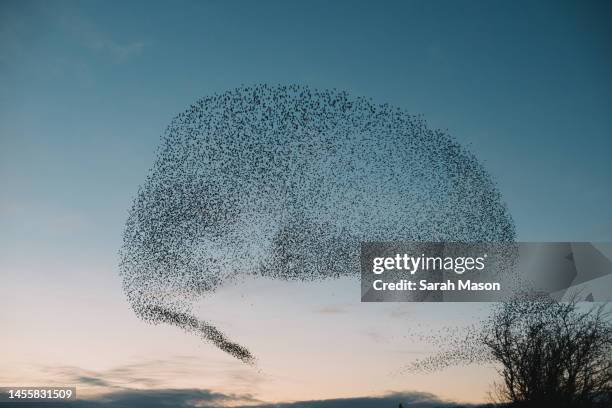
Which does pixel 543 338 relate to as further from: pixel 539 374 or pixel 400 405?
pixel 400 405

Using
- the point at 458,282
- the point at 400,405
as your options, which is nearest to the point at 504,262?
the point at 458,282

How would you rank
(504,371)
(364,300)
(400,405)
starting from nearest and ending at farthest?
(364,300)
(504,371)
(400,405)

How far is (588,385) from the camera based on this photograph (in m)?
33.4

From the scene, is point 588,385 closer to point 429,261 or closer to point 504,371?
point 504,371

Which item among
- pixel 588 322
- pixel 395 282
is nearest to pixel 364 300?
pixel 395 282

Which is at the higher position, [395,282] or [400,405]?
[395,282]

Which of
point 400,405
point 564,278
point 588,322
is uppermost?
point 564,278

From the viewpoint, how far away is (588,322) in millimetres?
36562

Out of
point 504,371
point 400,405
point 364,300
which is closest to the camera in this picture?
point 364,300

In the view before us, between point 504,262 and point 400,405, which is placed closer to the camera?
point 504,262

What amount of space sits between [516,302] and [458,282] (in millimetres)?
4098

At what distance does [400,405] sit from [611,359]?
31230 millimetres

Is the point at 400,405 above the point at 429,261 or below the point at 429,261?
below

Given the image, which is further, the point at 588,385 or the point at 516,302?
the point at 516,302
